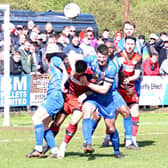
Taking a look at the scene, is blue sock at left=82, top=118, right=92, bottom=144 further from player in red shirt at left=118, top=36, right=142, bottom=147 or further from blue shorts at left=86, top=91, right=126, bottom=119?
player in red shirt at left=118, top=36, right=142, bottom=147

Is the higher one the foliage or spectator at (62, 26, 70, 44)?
the foliage

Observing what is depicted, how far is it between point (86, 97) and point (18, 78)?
7.72 m

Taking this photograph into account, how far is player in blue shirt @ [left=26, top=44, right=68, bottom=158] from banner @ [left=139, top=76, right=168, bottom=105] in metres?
9.72

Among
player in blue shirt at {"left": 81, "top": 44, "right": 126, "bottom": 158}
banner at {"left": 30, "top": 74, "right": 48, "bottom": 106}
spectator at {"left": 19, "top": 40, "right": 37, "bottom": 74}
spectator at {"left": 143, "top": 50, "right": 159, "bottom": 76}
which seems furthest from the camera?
spectator at {"left": 143, "top": 50, "right": 159, "bottom": 76}

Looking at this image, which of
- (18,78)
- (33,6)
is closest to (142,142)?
(18,78)

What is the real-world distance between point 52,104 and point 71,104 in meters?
0.31

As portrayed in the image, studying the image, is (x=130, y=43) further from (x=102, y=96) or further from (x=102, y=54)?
(x=102, y=54)

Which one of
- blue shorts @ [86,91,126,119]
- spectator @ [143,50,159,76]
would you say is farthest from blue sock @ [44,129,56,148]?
spectator @ [143,50,159,76]

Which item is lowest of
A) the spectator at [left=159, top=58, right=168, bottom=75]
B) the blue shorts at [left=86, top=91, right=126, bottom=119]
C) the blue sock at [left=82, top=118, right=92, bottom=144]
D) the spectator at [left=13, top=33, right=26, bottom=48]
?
the blue sock at [left=82, top=118, right=92, bottom=144]

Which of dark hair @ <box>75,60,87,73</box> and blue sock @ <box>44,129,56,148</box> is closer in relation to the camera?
dark hair @ <box>75,60,87,73</box>

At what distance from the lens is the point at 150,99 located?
21.3 meters

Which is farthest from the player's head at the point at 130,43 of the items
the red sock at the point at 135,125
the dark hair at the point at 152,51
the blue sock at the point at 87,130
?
the dark hair at the point at 152,51

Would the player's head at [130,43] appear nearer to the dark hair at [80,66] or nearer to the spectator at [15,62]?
the dark hair at [80,66]

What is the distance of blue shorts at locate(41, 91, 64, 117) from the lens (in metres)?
11.4
